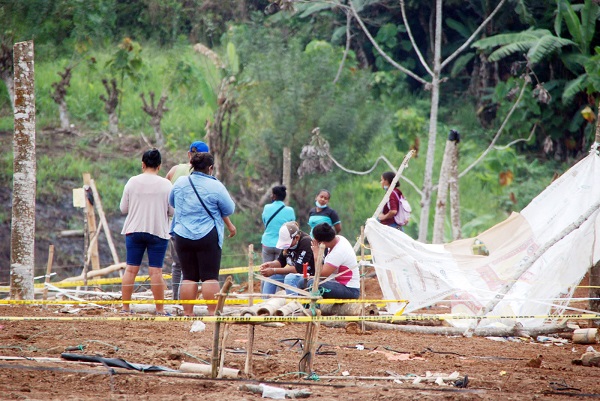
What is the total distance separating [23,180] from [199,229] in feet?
7.35

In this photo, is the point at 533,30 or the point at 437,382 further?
the point at 533,30

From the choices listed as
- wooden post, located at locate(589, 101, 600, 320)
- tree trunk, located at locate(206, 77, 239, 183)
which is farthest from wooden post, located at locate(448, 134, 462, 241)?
tree trunk, located at locate(206, 77, 239, 183)

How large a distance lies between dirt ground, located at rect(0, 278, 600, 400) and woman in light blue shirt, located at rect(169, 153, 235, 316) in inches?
18.4

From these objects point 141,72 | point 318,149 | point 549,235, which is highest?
point 141,72

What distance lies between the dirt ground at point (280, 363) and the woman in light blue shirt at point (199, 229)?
468 mm

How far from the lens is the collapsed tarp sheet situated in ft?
29.6

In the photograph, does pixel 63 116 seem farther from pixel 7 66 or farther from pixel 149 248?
pixel 149 248

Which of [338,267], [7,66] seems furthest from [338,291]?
[7,66]

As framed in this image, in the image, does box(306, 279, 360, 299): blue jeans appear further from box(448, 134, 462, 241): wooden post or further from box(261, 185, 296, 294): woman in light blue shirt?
box(448, 134, 462, 241): wooden post

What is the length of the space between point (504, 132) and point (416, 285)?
536 inches

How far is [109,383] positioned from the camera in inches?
228

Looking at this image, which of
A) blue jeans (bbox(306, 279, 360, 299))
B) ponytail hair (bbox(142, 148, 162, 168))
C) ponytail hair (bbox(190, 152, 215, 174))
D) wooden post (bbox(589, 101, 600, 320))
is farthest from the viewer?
wooden post (bbox(589, 101, 600, 320))

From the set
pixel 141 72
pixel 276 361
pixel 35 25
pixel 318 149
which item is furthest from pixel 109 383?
pixel 141 72

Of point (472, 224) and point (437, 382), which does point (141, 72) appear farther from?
point (437, 382)
